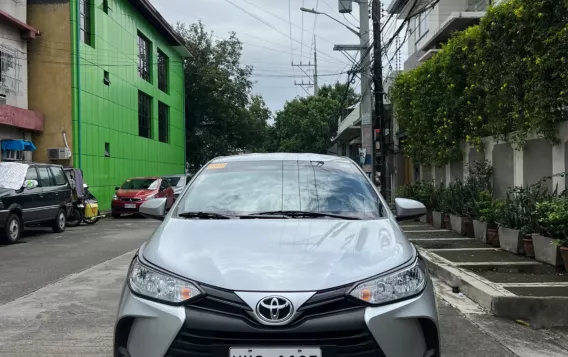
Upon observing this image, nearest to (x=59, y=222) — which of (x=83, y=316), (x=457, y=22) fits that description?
(x=83, y=316)

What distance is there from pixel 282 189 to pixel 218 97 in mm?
35004

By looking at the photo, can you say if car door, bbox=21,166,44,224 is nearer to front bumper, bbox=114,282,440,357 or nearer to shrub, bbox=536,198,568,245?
shrub, bbox=536,198,568,245

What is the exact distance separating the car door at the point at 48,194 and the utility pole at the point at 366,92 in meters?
9.84

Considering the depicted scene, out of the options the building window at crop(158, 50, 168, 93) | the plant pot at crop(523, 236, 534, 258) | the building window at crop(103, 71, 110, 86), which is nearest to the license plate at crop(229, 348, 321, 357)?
the plant pot at crop(523, 236, 534, 258)

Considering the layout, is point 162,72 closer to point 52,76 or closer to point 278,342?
point 52,76

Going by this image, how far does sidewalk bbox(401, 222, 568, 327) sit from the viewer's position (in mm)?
5312

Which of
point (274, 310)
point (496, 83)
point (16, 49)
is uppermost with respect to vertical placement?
point (16, 49)

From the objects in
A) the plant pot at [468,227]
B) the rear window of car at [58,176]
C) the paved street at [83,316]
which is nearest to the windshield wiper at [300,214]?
the paved street at [83,316]

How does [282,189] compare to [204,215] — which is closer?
[204,215]

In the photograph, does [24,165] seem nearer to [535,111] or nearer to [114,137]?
[535,111]

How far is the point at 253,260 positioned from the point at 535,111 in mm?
7335

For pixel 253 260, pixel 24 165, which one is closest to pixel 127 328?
pixel 253 260

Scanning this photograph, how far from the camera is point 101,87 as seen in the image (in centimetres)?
2300

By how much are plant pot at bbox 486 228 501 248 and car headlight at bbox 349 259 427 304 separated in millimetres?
7380
